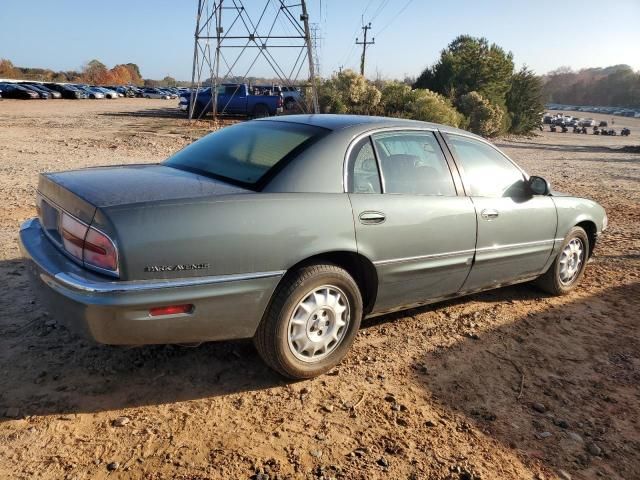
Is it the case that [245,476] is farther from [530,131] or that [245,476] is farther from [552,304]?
[530,131]

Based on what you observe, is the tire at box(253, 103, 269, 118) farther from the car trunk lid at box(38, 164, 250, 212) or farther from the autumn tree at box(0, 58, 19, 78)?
the autumn tree at box(0, 58, 19, 78)

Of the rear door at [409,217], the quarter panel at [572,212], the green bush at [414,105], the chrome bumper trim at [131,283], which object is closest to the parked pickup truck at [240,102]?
the green bush at [414,105]

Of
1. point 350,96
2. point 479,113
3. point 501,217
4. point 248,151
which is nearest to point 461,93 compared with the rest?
point 479,113

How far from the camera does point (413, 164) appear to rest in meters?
3.59

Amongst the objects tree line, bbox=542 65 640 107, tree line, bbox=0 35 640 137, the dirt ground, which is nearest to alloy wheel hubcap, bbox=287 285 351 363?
the dirt ground

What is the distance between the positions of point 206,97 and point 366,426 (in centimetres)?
2398

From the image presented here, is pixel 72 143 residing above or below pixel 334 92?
below

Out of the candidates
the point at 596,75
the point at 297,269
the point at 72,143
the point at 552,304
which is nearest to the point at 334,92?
the point at 72,143

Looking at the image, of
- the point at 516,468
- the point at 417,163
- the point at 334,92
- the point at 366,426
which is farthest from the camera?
the point at 334,92

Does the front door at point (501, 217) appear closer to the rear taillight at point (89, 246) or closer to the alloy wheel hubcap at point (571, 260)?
the alloy wheel hubcap at point (571, 260)

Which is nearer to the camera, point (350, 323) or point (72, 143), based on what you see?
point (350, 323)

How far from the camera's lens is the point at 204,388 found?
2.95 m

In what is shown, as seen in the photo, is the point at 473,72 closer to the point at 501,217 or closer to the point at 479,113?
the point at 479,113

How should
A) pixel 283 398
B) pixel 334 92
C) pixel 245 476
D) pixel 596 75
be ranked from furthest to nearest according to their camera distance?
pixel 596 75, pixel 334 92, pixel 283 398, pixel 245 476
